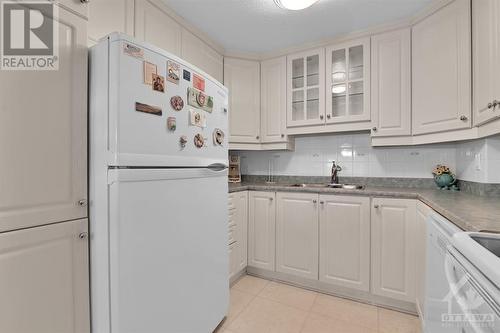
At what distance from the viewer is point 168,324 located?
44.8 inches

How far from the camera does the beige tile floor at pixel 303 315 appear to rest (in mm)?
1589

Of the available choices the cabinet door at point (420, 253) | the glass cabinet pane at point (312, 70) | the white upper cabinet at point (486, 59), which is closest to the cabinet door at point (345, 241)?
the cabinet door at point (420, 253)

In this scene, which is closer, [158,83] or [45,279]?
[45,279]

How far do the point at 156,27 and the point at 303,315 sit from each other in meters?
2.28

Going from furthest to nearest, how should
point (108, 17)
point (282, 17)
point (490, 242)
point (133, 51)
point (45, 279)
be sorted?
1. point (282, 17)
2. point (108, 17)
3. point (133, 51)
4. point (45, 279)
5. point (490, 242)

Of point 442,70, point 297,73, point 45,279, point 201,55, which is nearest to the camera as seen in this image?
point 45,279

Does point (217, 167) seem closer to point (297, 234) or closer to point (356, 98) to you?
point (297, 234)

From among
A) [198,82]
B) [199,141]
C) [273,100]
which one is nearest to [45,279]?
[199,141]

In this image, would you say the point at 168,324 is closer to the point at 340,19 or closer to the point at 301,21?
the point at 301,21

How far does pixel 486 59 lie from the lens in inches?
52.1

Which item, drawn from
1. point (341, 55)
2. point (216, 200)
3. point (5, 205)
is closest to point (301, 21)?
point (341, 55)

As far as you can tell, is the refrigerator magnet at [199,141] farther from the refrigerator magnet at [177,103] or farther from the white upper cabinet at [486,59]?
the white upper cabinet at [486,59]

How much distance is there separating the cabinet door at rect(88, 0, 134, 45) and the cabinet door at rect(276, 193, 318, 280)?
5.55 ft

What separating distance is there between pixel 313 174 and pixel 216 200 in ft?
4.69
